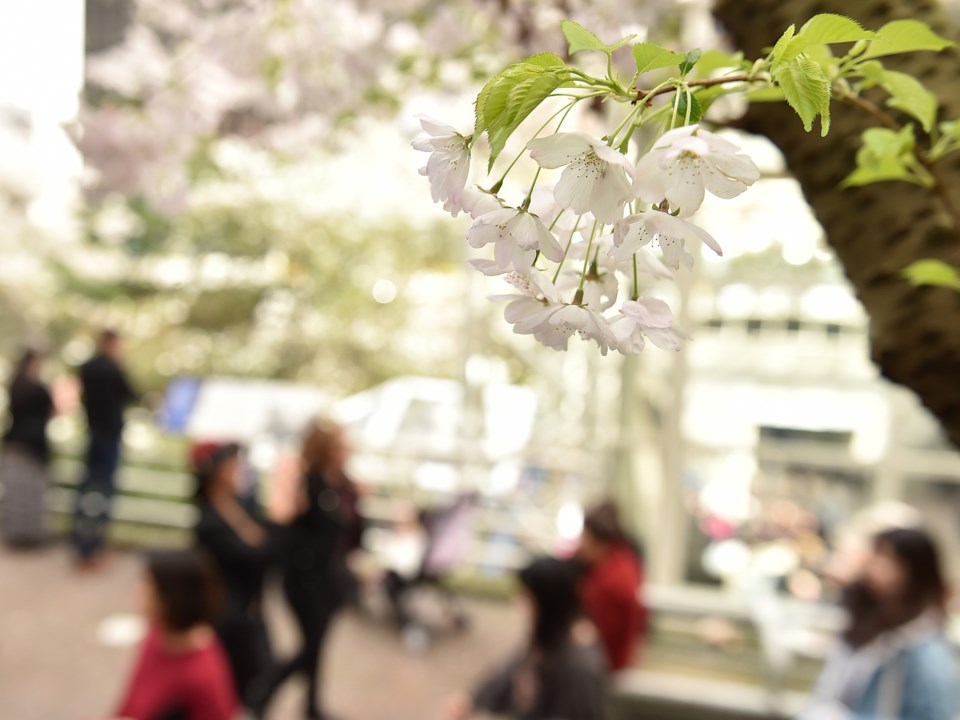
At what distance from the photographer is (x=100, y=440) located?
582 centimetres

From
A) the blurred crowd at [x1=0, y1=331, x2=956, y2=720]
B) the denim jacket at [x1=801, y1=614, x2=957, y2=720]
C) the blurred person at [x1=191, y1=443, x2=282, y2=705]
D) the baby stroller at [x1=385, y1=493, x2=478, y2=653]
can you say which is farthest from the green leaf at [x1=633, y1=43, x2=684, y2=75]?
the baby stroller at [x1=385, y1=493, x2=478, y2=653]

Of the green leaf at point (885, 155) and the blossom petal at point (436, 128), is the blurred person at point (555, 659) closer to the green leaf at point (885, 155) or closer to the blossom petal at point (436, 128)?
the green leaf at point (885, 155)

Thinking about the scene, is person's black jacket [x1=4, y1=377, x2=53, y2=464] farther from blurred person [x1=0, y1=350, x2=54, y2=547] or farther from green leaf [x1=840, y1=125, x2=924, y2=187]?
green leaf [x1=840, y1=125, x2=924, y2=187]

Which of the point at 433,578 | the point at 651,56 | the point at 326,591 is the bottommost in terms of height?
the point at 433,578

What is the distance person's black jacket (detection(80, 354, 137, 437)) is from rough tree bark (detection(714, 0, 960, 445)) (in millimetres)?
5330

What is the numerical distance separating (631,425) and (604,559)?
7.82ft

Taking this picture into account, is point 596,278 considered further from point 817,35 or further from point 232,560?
point 232,560

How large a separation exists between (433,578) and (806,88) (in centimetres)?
505

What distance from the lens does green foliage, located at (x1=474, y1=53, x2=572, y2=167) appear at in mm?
471

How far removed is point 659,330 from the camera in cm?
56

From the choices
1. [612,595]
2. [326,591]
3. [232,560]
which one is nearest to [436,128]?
[612,595]

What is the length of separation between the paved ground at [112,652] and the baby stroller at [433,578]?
102 millimetres

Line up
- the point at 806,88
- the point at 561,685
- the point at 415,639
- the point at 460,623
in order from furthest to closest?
the point at 460,623
the point at 415,639
the point at 561,685
the point at 806,88

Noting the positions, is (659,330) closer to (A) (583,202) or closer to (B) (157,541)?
(A) (583,202)
